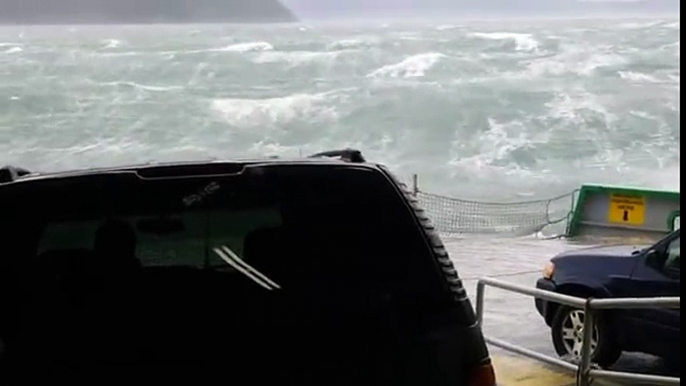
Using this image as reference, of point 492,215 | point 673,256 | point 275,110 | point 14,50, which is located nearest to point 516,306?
point 673,256

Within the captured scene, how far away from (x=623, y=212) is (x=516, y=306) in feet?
20.0

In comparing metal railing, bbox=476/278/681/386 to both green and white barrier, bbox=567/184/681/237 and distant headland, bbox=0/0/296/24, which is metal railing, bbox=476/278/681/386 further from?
distant headland, bbox=0/0/296/24

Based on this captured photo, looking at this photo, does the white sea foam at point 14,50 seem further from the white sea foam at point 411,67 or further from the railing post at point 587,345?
the railing post at point 587,345

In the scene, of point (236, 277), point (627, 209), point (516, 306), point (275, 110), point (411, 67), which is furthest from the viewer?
point (411, 67)

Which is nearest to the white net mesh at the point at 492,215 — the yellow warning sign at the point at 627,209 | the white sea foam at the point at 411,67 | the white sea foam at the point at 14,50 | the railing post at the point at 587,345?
the yellow warning sign at the point at 627,209

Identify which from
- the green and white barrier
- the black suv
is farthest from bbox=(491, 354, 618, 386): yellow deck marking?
the green and white barrier

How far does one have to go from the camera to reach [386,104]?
155 feet

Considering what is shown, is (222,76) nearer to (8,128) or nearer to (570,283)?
(8,128)

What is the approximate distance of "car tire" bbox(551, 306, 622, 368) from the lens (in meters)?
7.68

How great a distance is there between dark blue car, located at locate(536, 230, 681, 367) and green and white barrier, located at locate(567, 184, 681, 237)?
25.1 ft

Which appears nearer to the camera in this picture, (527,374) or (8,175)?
(8,175)

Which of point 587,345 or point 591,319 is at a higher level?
point 591,319

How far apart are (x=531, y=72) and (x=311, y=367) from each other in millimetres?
53827

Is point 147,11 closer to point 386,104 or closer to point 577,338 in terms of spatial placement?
point 386,104
